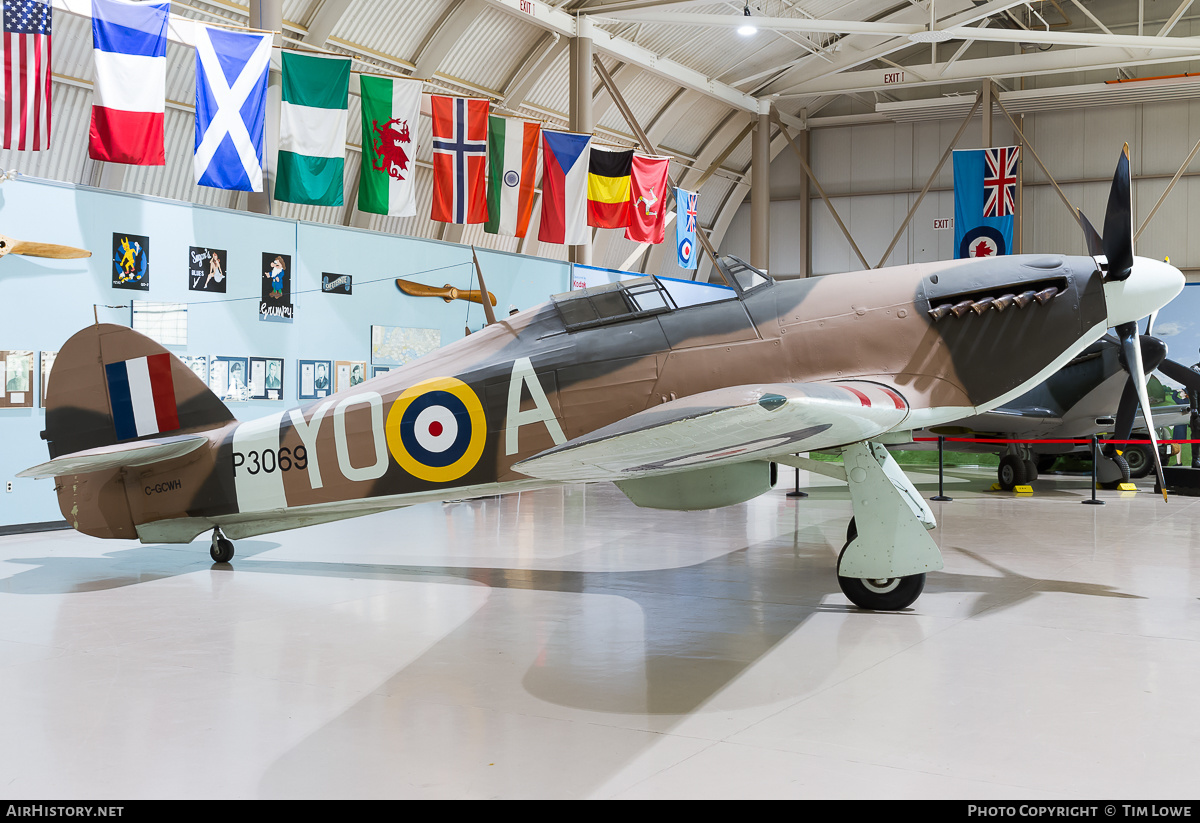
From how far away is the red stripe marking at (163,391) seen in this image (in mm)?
7094

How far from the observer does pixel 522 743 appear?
3.46 meters

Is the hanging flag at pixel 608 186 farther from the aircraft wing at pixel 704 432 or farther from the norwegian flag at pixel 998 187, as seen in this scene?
the aircraft wing at pixel 704 432

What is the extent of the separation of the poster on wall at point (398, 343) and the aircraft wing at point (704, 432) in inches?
338

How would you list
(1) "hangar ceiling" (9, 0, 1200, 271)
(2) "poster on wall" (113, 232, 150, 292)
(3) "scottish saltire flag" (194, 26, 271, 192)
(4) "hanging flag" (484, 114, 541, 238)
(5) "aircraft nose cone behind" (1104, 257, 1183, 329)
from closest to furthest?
(5) "aircraft nose cone behind" (1104, 257, 1183, 329), (2) "poster on wall" (113, 232, 150, 292), (3) "scottish saltire flag" (194, 26, 271, 192), (4) "hanging flag" (484, 114, 541, 238), (1) "hangar ceiling" (9, 0, 1200, 271)

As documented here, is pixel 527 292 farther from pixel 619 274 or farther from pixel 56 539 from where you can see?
pixel 56 539

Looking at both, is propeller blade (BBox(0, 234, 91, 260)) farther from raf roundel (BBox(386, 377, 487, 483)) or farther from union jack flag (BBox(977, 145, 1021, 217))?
union jack flag (BBox(977, 145, 1021, 217))

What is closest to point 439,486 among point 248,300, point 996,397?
point 996,397

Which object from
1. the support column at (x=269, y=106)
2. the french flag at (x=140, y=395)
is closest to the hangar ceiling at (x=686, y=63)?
the support column at (x=269, y=106)

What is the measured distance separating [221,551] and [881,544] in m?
5.00

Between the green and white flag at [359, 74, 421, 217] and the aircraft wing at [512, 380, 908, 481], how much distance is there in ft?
29.9

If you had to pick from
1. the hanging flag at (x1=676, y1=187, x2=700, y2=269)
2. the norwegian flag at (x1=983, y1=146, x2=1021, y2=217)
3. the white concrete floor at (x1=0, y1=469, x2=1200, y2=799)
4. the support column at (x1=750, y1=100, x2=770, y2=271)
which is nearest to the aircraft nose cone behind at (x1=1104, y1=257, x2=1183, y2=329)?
the white concrete floor at (x1=0, y1=469, x2=1200, y2=799)

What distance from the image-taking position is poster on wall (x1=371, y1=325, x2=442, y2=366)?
12.5 meters

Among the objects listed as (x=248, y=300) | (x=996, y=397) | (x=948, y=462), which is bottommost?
(x=948, y=462)

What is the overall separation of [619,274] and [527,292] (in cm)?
259
